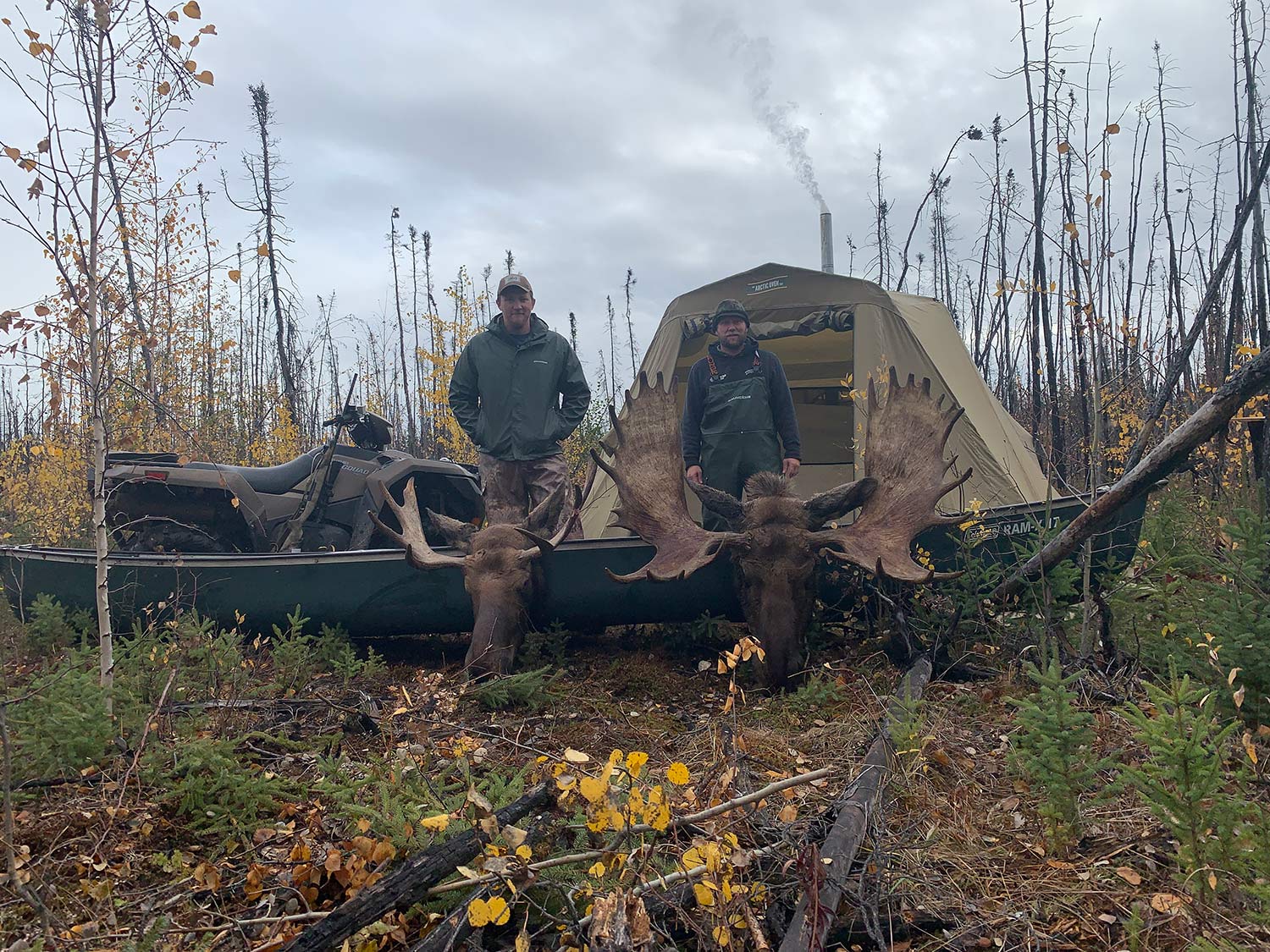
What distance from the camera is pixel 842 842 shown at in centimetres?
254

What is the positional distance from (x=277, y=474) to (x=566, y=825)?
527 centimetres

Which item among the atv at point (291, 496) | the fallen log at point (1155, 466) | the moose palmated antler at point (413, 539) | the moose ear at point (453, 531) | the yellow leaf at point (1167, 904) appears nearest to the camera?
the yellow leaf at point (1167, 904)

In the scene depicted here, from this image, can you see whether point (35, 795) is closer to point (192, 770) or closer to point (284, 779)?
point (192, 770)

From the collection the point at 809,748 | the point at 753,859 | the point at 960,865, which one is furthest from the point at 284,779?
the point at 960,865

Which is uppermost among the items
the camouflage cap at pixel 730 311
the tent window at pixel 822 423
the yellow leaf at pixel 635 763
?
the camouflage cap at pixel 730 311

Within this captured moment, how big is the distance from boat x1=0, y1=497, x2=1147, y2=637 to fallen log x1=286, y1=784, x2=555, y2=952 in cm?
299

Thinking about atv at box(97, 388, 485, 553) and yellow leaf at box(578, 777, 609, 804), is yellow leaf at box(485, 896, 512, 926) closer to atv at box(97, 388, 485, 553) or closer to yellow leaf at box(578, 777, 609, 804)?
yellow leaf at box(578, 777, 609, 804)

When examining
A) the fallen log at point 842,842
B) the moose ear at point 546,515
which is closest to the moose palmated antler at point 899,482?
the fallen log at point 842,842

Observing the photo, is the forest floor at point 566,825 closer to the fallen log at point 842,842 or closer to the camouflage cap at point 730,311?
the fallen log at point 842,842

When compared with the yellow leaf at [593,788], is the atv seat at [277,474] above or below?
above

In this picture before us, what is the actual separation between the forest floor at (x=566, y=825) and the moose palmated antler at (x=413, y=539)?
85 cm

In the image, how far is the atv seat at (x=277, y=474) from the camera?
6.95m

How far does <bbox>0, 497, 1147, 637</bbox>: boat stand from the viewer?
17.9ft

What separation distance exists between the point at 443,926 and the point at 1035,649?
3.50 meters
